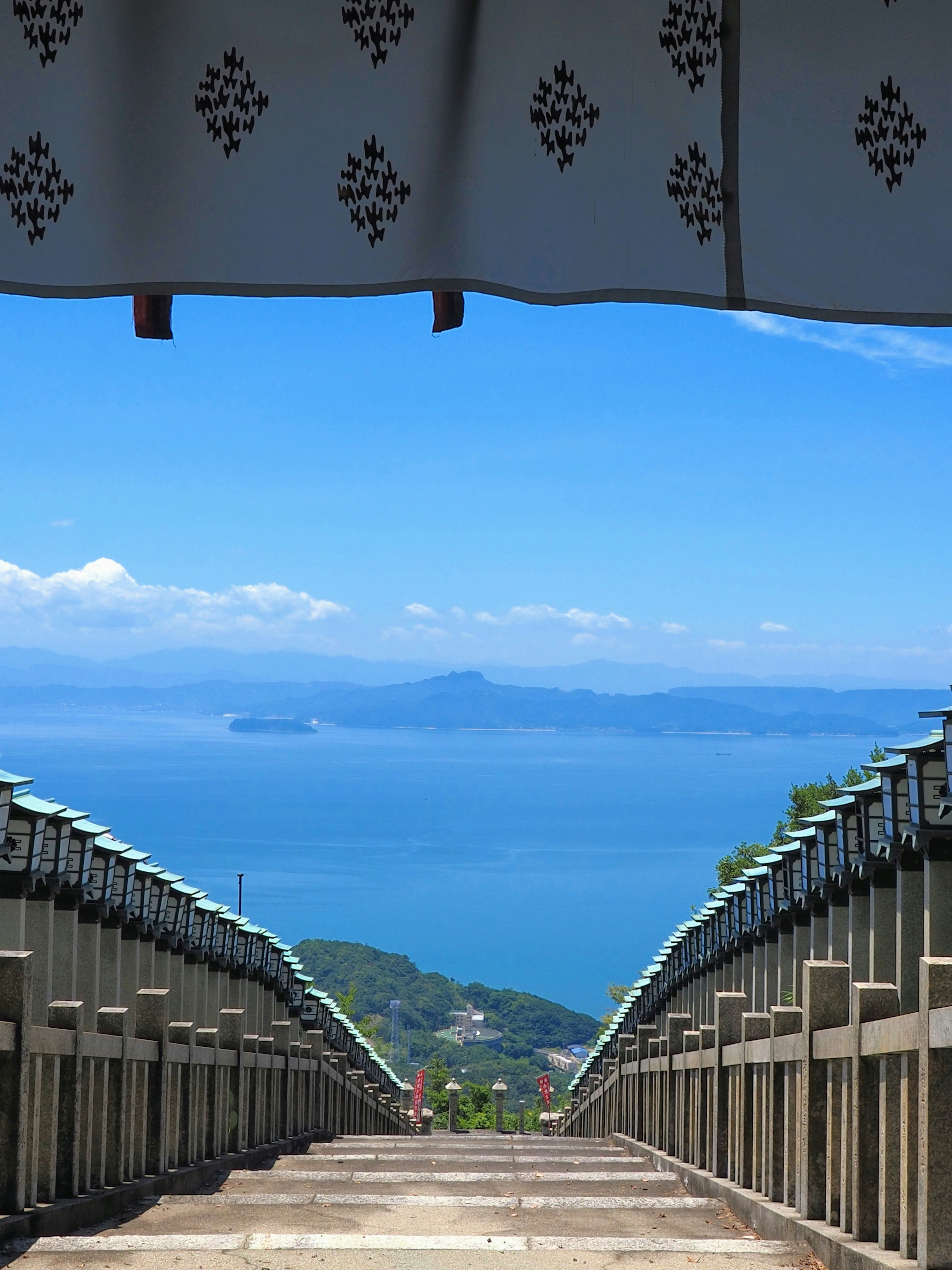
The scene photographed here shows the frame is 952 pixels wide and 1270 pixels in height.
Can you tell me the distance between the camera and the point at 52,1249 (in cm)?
576

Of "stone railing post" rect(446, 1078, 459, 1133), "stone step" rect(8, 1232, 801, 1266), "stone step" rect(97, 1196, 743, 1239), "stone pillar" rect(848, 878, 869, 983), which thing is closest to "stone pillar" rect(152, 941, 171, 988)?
"stone step" rect(97, 1196, 743, 1239)

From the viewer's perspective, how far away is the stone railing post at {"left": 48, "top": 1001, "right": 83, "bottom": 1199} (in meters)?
6.92

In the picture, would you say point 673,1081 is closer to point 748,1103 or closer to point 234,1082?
point 234,1082

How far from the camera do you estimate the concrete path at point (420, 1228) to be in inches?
225

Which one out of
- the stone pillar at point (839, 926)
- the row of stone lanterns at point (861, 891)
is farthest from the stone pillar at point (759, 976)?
the stone pillar at point (839, 926)

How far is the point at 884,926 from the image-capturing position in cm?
798

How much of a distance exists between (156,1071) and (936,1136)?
6.05m

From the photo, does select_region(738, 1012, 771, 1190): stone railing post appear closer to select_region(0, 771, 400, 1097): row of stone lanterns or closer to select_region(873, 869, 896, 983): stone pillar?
select_region(873, 869, 896, 983): stone pillar

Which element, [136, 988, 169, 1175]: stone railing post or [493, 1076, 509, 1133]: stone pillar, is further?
[493, 1076, 509, 1133]: stone pillar

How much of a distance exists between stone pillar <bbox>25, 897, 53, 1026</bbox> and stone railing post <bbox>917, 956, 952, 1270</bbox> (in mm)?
6138

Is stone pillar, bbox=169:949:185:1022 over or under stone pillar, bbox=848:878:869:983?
under

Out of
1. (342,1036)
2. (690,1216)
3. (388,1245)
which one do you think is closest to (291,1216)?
(388,1245)

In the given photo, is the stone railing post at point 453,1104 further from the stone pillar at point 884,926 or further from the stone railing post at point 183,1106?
the stone pillar at point 884,926

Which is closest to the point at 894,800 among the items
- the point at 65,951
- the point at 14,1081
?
the point at 14,1081
